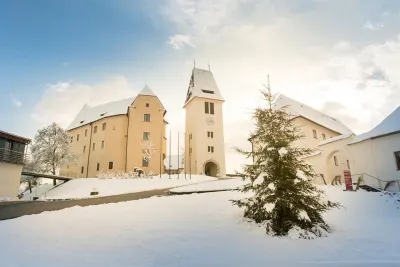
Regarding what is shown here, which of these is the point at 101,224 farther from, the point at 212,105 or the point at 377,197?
the point at 212,105

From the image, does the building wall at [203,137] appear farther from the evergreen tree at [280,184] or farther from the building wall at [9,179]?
the evergreen tree at [280,184]

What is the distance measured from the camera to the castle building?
38.9 meters

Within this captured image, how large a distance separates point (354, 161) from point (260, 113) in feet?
54.4

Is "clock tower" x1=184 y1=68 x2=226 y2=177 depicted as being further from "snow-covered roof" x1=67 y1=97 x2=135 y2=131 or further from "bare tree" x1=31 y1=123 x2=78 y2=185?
"bare tree" x1=31 y1=123 x2=78 y2=185

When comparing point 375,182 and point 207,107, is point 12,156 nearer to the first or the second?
point 207,107

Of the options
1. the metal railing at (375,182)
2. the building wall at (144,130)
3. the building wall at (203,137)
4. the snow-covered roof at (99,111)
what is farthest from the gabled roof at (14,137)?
the metal railing at (375,182)

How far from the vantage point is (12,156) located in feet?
85.1

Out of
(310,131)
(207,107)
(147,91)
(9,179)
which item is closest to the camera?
(9,179)

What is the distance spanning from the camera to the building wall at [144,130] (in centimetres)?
3881

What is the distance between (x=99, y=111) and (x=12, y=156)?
22363 millimetres

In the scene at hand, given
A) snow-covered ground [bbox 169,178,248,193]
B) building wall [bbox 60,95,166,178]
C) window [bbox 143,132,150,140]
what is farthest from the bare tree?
snow-covered ground [bbox 169,178,248,193]

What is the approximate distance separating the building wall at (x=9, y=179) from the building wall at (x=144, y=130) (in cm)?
1454

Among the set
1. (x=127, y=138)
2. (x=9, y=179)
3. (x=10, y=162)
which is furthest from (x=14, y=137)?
(x=127, y=138)

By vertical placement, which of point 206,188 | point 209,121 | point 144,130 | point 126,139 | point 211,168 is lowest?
point 206,188
